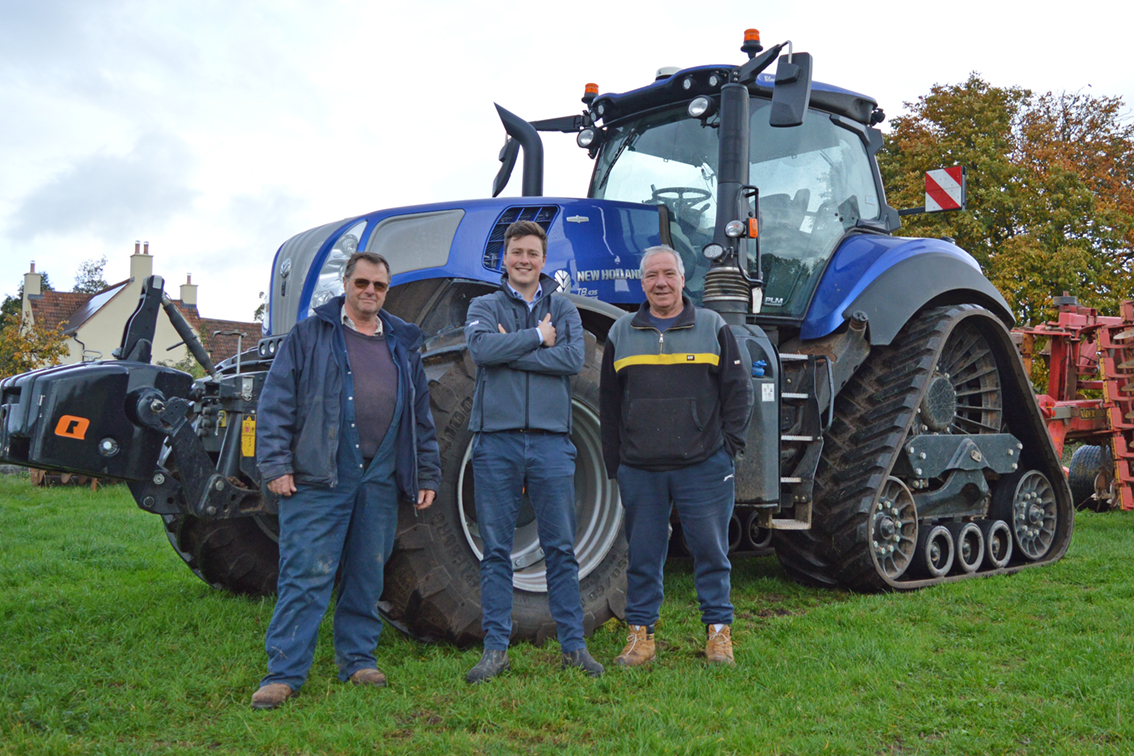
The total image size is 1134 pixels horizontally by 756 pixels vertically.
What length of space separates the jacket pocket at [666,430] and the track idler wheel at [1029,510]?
3741 mm

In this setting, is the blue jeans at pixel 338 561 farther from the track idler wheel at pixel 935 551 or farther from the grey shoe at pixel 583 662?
the track idler wheel at pixel 935 551

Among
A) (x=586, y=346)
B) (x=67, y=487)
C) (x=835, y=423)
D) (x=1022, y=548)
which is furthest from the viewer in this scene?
(x=67, y=487)

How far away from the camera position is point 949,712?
3713mm

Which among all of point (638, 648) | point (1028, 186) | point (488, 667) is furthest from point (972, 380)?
point (1028, 186)

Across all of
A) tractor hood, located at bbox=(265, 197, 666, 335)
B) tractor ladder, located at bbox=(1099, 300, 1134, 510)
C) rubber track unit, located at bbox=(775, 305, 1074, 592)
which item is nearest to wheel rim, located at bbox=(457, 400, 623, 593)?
tractor hood, located at bbox=(265, 197, 666, 335)

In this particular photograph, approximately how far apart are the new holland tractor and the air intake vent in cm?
1

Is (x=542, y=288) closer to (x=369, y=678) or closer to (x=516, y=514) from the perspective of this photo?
(x=516, y=514)

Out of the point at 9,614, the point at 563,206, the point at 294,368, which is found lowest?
the point at 9,614

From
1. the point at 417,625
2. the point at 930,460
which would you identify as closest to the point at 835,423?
the point at 930,460

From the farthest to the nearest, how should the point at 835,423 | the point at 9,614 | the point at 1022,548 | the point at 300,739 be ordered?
the point at 1022,548
the point at 835,423
the point at 9,614
the point at 300,739

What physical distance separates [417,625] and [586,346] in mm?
1513

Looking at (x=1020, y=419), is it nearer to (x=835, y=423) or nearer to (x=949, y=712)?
(x=835, y=423)

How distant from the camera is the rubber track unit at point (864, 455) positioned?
5.69 metres

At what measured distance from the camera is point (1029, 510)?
7.09 meters
